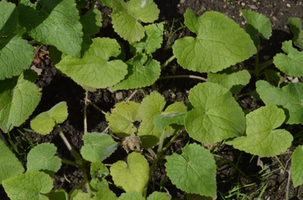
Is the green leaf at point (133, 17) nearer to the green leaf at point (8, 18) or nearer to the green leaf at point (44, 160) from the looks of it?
the green leaf at point (8, 18)

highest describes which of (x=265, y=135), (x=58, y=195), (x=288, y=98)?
(x=288, y=98)

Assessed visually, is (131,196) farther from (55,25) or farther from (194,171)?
(55,25)

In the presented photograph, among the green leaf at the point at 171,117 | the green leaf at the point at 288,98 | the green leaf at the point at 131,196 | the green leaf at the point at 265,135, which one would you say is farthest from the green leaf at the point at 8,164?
the green leaf at the point at 288,98

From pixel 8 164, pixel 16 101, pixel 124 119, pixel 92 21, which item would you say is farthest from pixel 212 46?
pixel 8 164

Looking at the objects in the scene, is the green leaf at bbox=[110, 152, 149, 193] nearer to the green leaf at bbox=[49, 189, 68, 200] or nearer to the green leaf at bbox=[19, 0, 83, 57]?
the green leaf at bbox=[49, 189, 68, 200]

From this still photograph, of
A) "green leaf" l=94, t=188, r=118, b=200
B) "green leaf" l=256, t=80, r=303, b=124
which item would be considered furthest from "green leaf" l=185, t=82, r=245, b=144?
"green leaf" l=94, t=188, r=118, b=200

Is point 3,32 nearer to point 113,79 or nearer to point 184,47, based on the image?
point 113,79
